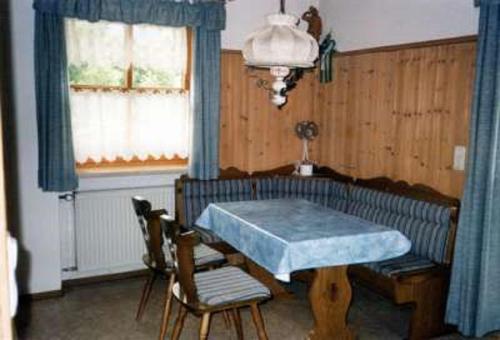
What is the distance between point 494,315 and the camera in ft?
11.1

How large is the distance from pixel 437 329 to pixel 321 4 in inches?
126

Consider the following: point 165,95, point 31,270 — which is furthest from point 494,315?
point 31,270

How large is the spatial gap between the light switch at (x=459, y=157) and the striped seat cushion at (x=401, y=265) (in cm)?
71

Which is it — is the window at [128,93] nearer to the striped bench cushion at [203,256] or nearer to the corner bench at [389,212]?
the corner bench at [389,212]

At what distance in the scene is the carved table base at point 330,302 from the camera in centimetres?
306

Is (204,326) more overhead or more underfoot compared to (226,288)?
A: more underfoot

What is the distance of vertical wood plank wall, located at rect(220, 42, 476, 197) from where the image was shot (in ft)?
12.2

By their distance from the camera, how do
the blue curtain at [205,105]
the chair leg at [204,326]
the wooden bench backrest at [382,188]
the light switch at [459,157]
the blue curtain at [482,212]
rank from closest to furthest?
1. the chair leg at [204,326]
2. the blue curtain at [482,212]
3. the wooden bench backrest at [382,188]
4. the light switch at [459,157]
5. the blue curtain at [205,105]

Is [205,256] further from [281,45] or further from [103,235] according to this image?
[281,45]

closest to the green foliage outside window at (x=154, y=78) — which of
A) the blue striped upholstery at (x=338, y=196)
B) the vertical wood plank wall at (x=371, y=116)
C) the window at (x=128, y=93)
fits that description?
the window at (x=128, y=93)

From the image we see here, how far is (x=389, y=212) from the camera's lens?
3994 millimetres

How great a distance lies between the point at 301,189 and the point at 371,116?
927 millimetres

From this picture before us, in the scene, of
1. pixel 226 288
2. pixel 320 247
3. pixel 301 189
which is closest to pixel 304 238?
pixel 320 247

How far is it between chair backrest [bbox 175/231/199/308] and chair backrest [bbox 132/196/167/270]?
417 millimetres
